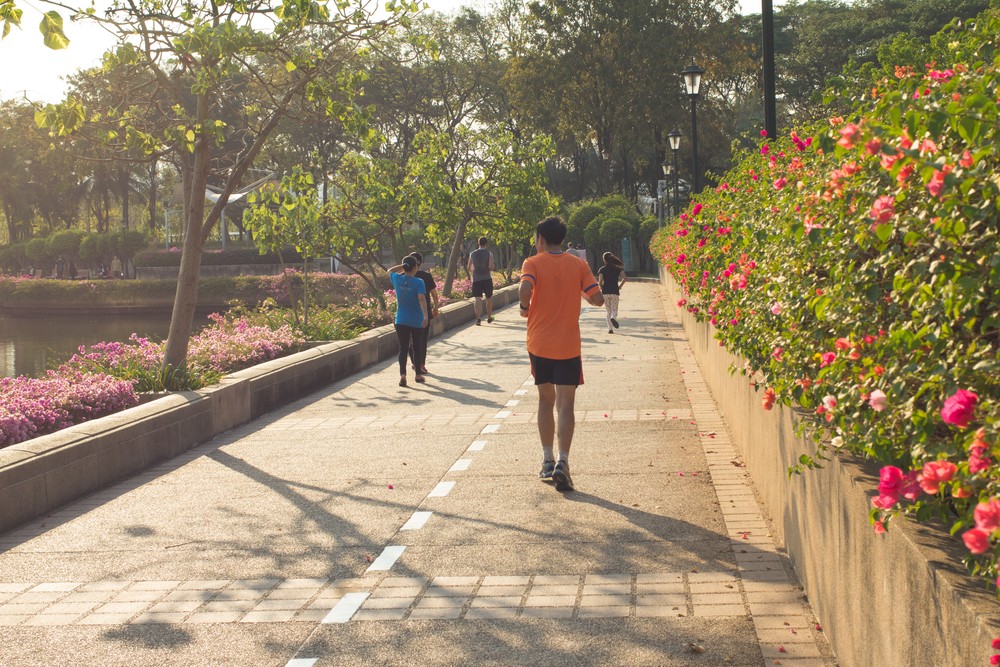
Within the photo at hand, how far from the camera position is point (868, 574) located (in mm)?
4176

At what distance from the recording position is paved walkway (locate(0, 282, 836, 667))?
535cm

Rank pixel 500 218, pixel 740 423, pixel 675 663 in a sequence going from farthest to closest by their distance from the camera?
pixel 500 218, pixel 740 423, pixel 675 663

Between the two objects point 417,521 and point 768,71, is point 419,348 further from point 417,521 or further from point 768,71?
point 417,521

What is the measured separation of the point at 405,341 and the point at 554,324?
24.9ft

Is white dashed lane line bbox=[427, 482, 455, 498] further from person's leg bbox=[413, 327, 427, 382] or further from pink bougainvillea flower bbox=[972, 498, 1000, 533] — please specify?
person's leg bbox=[413, 327, 427, 382]

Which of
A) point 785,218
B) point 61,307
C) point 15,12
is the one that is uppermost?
point 15,12

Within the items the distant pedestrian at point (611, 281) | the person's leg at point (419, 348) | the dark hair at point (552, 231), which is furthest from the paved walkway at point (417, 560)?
the distant pedestrian at point (611, 281)

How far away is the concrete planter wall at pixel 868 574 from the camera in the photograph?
3152mm

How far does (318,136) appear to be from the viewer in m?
64.4

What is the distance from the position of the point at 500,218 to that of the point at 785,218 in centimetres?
2969

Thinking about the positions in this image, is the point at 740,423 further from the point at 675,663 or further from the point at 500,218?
the point at 500,218

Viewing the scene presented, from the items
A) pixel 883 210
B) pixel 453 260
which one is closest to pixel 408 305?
pixel 883 210

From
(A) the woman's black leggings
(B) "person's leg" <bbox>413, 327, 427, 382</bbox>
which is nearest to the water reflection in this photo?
(B) "person's leg" <bbox>413, 327, 427, 382</bbox>

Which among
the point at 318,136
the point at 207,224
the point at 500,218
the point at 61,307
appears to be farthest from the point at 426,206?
the point at 61,307
